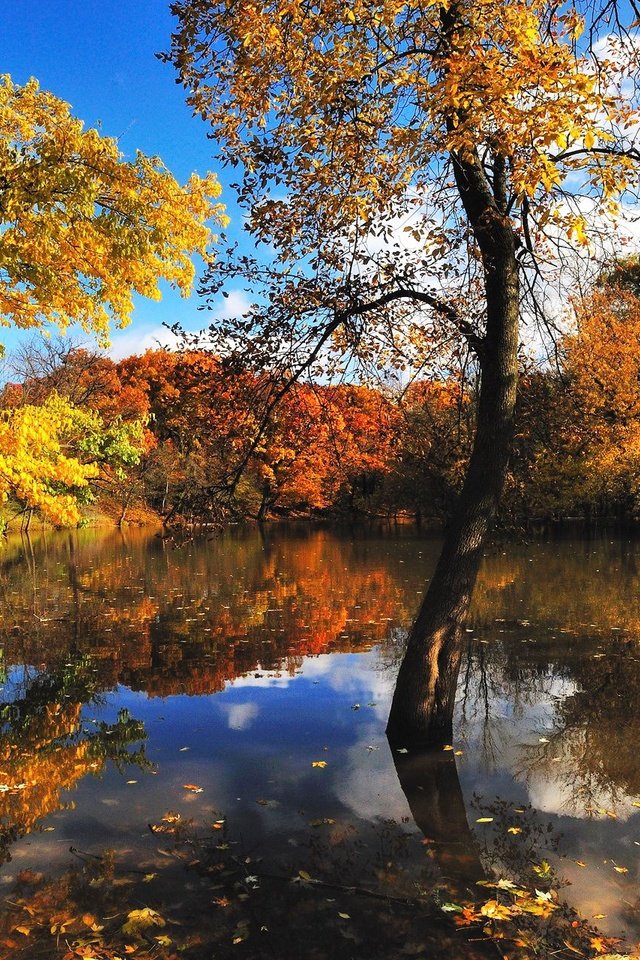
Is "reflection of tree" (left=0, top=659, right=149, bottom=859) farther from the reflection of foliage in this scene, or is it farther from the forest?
the reflection of foliage

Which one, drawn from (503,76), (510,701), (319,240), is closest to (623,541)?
(510,701)

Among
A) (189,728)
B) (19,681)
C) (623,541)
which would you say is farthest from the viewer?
(623,541)

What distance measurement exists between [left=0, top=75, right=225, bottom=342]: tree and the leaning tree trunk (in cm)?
512

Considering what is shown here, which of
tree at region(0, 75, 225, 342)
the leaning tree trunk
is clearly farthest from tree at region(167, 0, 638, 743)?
tree at region(0, 75, 225, 342)

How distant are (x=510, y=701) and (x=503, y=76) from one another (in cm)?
619

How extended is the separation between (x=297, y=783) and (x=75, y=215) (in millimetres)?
7938

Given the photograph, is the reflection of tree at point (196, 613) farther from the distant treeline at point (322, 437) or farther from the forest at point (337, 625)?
the distant treeline at point (322, 437)

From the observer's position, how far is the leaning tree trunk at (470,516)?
6.49 metres

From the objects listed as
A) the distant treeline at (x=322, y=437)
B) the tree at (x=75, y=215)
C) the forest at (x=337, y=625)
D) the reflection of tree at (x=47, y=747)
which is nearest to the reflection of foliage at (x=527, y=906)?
the forest at (x=337, y=625)

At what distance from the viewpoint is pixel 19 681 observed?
891cm

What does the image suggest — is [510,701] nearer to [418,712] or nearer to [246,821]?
[418,712]

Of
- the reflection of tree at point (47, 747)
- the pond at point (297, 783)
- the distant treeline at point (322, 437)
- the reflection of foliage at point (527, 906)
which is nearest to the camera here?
the reflection of foliage at point (527, 906)

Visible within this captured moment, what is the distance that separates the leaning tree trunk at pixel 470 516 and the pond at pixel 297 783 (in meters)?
0.47

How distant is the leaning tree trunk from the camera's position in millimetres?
6492
